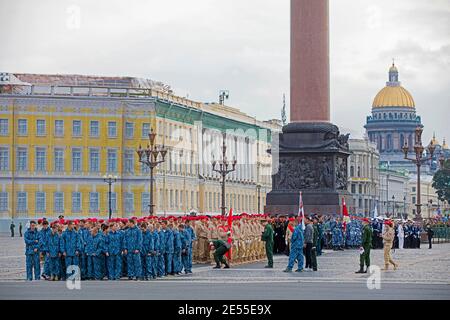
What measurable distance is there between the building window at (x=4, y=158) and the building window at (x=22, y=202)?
1.82 meters

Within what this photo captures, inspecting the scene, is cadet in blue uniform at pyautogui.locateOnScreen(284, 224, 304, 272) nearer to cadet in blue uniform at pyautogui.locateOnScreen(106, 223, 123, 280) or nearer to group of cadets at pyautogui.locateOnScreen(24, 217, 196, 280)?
group of cadets at pyautogui.locateOnScreen(24, 217, 196, 280)

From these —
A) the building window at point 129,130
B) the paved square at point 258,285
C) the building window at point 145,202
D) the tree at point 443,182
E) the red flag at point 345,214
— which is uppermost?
the building window at point 129,130

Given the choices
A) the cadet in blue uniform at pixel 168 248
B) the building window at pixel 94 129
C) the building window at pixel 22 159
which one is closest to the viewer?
the cadet in blue uniform at pixel 168 248

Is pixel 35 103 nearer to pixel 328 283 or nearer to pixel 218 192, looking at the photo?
pixel 218 192

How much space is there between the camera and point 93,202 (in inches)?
3494

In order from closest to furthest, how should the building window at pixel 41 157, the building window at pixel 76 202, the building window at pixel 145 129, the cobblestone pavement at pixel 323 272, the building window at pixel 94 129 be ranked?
the cobblestone pavement at pixel 323 272, the building window at pixel 76 202, the building window at pixel 41 157, the building window at pixel 94 129, the building window at pixel 145 129

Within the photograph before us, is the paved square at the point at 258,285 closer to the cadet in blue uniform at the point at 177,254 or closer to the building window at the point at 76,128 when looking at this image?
the cadet in blue uniform at the point at 177,254

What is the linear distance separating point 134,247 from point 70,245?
4.71ft

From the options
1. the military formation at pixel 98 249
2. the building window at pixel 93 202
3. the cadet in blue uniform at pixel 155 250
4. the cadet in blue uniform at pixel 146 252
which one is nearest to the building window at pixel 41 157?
the building window at pixel 93 202

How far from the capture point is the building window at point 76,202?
88.1 meters

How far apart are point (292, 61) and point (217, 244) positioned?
13.0 meters

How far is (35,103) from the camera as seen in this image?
87750mm

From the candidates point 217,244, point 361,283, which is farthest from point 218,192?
point 361,283

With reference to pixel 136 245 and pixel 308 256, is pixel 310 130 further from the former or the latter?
pixel 136 245
